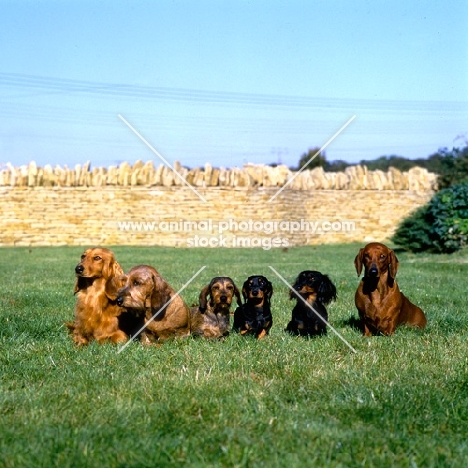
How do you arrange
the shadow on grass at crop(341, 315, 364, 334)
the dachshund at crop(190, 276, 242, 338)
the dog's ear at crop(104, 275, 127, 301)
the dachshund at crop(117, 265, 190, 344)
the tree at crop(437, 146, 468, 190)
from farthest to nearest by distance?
the tree at crop(437, 146, 468, 190) < the shadow on grass at crop(341, 315, 364, 334) < the dachshund at crop(190, 276, 242, 338) < the dog's ear at crop(104, 275, 127, 301) < the dachshund at crop(117, 265, 190, 344)

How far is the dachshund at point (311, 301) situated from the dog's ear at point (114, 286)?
71.3 inches

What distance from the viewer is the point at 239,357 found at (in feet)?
21.0

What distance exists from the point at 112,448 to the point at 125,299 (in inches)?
111

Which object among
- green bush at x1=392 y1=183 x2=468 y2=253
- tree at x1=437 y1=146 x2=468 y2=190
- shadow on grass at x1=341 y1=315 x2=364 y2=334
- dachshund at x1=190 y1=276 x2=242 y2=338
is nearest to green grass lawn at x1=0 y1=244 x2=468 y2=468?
shadow on grass at x1=341 y1=315 x2=364 y2=334

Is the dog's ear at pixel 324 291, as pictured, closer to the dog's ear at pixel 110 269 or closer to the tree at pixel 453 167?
the dog's ear at pixel 110 269

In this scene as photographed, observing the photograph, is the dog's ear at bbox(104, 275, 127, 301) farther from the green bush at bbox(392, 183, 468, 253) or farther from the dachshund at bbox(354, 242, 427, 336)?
the green bush at bbox(392, 183, 468, 253)

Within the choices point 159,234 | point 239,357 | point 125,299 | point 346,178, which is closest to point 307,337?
point 239,357

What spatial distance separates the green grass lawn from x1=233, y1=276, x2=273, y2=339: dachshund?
0.62 ft

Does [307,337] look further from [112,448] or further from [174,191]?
[174,191]

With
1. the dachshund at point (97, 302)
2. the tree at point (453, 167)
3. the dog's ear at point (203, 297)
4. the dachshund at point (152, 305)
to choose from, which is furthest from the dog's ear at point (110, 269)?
the tree at point (453, 167)

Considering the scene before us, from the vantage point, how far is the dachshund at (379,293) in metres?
7.50

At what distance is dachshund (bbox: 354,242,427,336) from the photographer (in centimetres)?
750

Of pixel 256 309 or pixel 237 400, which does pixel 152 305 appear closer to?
pixel 256 309

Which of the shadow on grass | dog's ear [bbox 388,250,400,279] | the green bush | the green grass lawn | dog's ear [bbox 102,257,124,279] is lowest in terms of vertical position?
the green grass lawn
